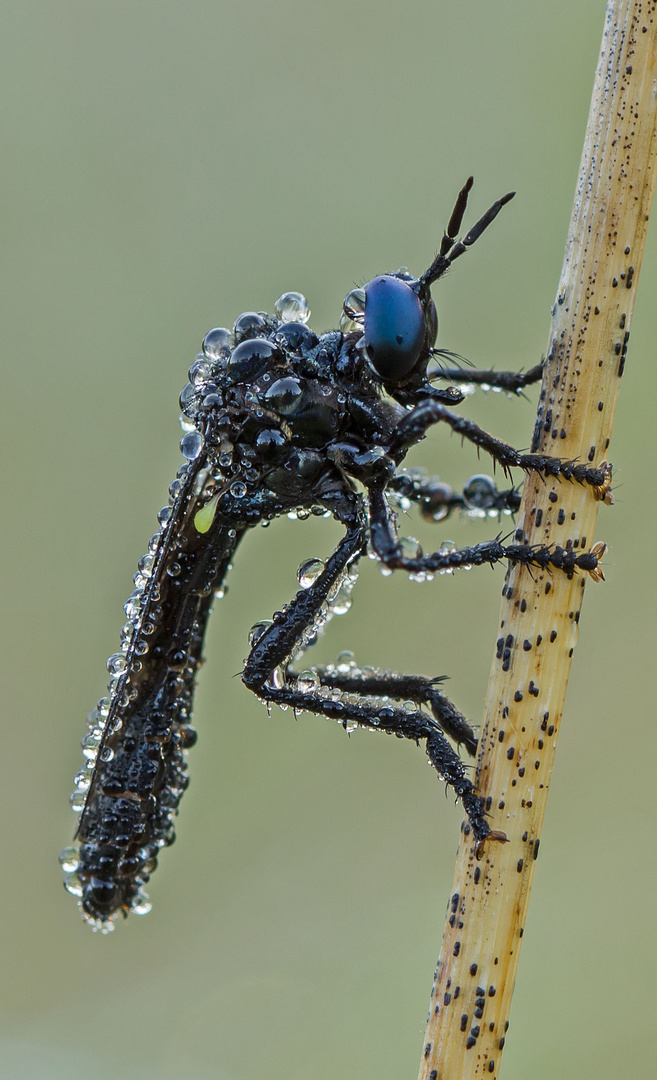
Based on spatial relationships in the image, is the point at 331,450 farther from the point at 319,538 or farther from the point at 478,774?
the point at 319,538

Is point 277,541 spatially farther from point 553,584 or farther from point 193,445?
point 553,584

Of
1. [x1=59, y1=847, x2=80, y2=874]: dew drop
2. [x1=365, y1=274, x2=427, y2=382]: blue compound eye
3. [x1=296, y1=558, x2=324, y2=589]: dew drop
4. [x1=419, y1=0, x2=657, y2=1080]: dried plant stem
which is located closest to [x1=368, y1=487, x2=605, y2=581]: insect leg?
[x1=419, y1=0, x2=657, y2=1080]: dried plant stem

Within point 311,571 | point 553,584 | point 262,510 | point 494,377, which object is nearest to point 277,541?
point 262,510

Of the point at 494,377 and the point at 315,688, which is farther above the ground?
the point at 494,377

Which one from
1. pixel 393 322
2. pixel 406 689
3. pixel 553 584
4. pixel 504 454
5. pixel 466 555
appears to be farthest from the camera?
pixel 406 689

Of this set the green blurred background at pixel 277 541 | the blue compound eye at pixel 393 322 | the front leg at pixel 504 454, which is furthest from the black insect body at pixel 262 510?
the green blurred background at pixel 277 541

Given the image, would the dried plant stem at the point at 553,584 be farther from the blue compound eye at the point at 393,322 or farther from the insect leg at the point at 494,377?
the insect leg at the point at 494,377
